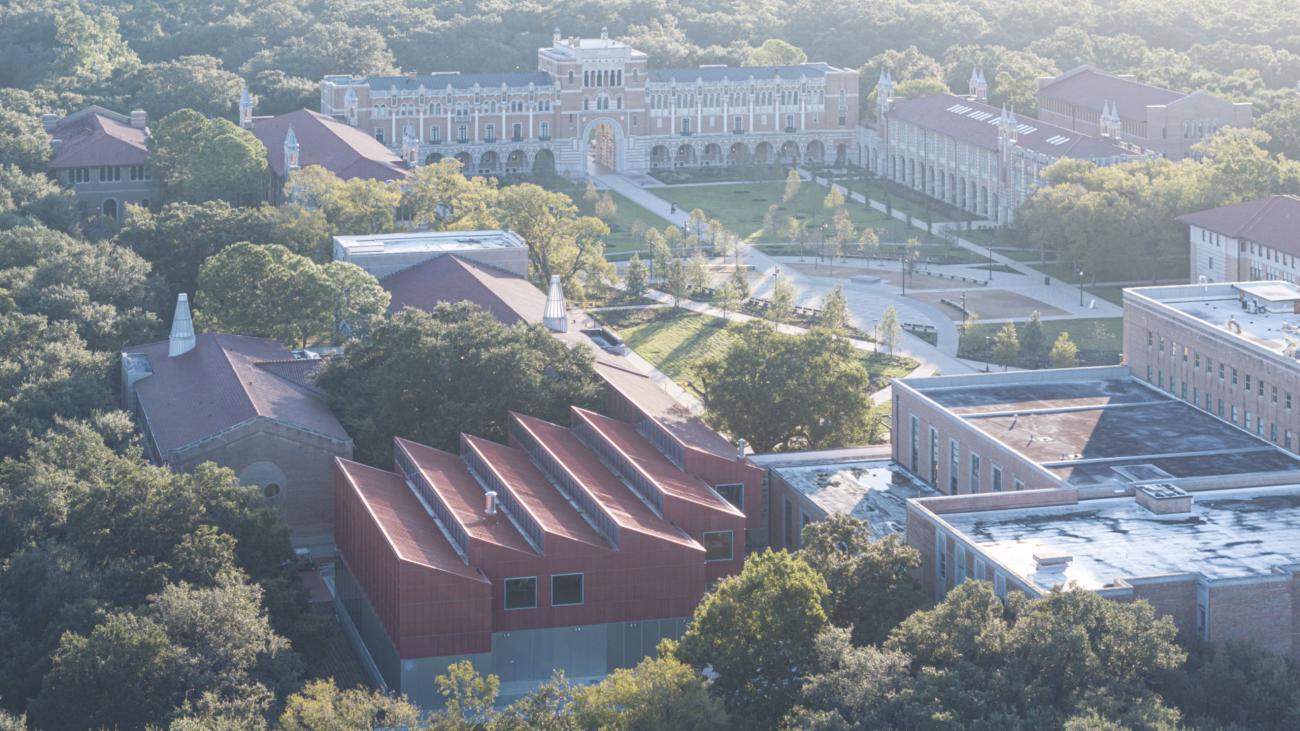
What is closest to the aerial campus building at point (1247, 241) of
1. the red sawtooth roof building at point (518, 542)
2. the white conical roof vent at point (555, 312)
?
the white conical roof vent at point (555, 312)

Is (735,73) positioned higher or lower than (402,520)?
higher

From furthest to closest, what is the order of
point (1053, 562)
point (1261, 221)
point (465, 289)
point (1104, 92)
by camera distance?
point (1104, 92) < point (1261, 221) < point (465, 289) < point (1053, 562)

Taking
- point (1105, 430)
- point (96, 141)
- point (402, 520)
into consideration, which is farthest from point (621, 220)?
point (402, 520)

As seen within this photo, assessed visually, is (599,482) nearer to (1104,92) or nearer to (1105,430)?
(1105,430)

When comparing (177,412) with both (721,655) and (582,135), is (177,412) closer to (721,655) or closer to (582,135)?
(721,655)

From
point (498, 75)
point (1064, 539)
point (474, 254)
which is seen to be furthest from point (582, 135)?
point (1064, 539)
